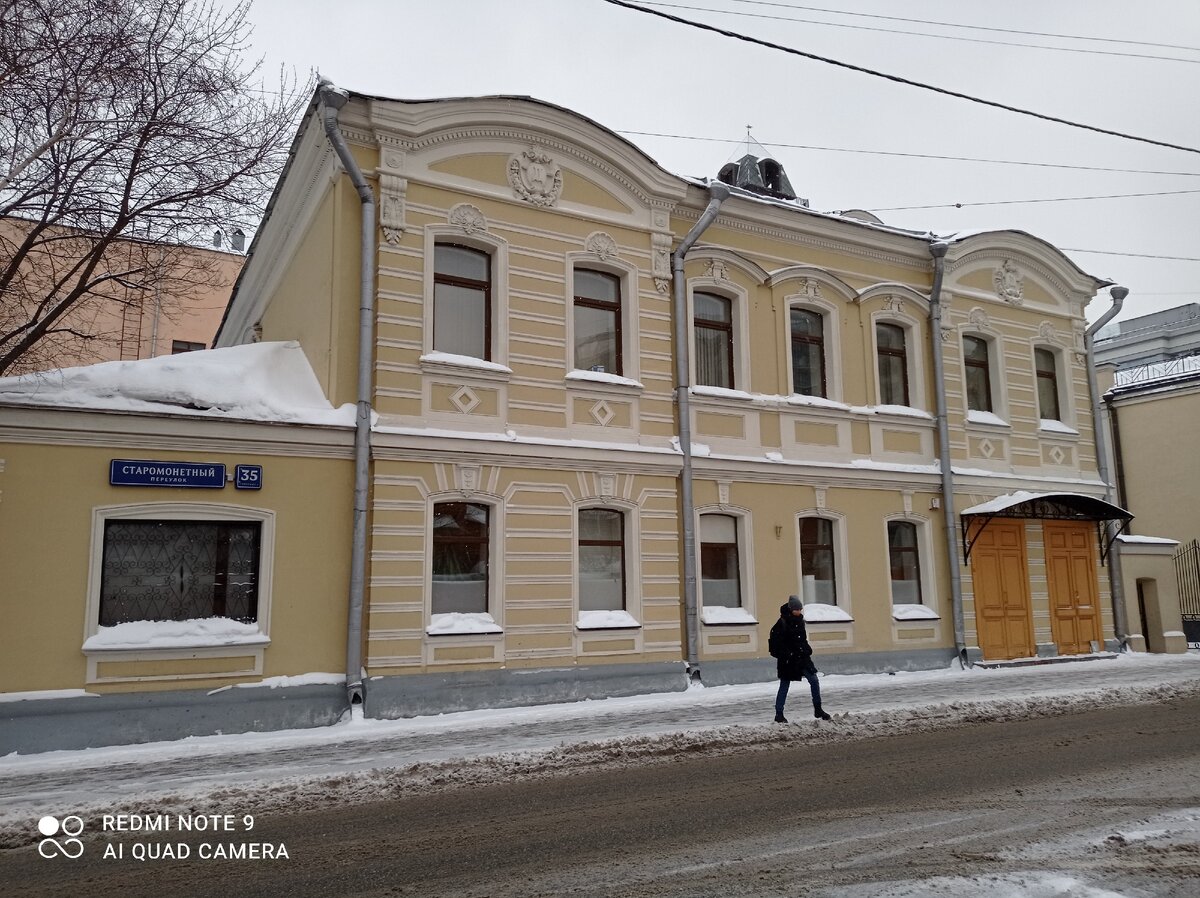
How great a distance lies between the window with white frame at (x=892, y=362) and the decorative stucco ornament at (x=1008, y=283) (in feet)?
8.70

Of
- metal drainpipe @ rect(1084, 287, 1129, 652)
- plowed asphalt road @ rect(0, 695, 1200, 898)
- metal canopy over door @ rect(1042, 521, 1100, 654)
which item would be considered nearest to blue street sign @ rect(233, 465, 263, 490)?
plowed asphalt road @ rect(0, 695, 1200, 898)

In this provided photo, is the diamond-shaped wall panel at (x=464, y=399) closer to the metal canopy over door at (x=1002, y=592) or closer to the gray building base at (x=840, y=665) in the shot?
the gray building base at (x=840, y=665)

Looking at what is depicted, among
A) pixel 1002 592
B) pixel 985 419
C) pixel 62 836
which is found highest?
pixel 985 419

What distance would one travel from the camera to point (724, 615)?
13.4 meters

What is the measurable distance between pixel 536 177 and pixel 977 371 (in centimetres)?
965

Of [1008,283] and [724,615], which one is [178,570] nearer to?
[724,615]

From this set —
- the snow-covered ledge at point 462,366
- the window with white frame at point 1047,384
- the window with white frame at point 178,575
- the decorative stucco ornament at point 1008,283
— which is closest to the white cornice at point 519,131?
the snow-covered ledge at point 462,366

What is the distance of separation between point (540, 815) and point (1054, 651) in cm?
1315

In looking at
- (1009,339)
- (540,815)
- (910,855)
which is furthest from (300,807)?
(1009,339)

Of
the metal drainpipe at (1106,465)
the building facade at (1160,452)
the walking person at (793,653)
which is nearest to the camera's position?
the walking person at (793,653)

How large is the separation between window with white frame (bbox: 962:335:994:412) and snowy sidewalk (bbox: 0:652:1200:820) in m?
5.36

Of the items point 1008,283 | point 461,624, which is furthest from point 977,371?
point 461,624

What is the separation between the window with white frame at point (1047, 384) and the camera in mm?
18203

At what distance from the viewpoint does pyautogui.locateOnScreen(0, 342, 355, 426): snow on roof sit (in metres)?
9.62
